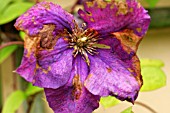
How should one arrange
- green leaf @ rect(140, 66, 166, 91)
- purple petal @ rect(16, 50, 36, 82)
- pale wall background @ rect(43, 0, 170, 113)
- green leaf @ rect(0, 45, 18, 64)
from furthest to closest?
pale wall background @ rect(43, 0, 170, 113)
green leaf @ rect(0, 45, 18, 64)
green leaf @ rect(140, 66, 166, 91)
purple petal @ rect(16, 50, 36, 82)

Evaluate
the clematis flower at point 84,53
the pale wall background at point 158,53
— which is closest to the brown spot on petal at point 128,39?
the clematis flower at point 84,53

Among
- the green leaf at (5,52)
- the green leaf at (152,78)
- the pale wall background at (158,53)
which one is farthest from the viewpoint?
the pale wall background at (158,53)

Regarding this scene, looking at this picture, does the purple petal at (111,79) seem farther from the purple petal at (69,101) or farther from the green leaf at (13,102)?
the green leaf at (13,102)

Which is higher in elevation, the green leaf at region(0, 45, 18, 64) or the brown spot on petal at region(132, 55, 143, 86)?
the brown spot on petal at region(132, 55, 143, 86)

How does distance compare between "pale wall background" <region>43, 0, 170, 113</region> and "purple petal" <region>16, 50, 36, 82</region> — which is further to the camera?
"pale wall background" <region>43, 0, 170, 113</region>

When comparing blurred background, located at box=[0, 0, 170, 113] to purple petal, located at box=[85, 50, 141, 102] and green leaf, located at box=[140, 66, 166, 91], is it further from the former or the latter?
purple petal, located at box=[85, 50, 141, 102]

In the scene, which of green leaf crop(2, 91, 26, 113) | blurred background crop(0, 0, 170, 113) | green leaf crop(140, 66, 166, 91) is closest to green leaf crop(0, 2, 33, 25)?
blurred background crop(0, 0, 170, 113)

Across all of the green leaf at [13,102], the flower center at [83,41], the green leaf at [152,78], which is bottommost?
the green leaf at [13,102]
